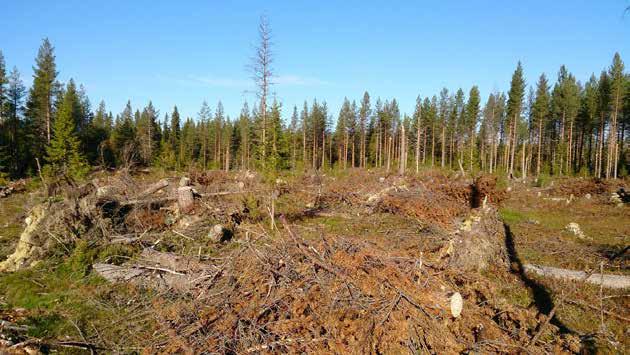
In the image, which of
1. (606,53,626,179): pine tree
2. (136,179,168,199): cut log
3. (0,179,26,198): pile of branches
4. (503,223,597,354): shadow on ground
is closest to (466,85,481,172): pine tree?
(606,53,626,179): pine tree

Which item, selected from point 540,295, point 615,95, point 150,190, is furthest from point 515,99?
point 150,190

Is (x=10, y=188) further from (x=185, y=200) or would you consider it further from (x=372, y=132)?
(x=372, y=132)

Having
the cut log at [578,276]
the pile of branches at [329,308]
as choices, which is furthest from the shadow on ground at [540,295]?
the pile of branches at [329,308]

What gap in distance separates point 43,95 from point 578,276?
4318cm

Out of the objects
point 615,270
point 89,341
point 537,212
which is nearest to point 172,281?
point 89,341

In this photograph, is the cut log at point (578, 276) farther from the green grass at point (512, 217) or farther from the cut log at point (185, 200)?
the cut log at point (185, 200)

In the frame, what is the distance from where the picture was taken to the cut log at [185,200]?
1152cm

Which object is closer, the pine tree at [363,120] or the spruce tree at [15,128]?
the spruce tree at [15,128]

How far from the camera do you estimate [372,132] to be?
63.6 meters

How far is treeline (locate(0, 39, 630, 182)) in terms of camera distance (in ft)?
114

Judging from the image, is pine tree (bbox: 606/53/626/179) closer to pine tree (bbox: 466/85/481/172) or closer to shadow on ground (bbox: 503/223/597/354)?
pine tree (bbox: 466/85/481/172)

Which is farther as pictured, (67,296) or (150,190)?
(150,190)

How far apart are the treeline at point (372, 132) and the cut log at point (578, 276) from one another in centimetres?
1094

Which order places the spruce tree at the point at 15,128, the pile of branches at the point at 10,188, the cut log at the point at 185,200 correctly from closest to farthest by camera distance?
the cut log at the point at 185,200
the pile of branches at the point at 10,188
the spruce tree at the point at 15,128
